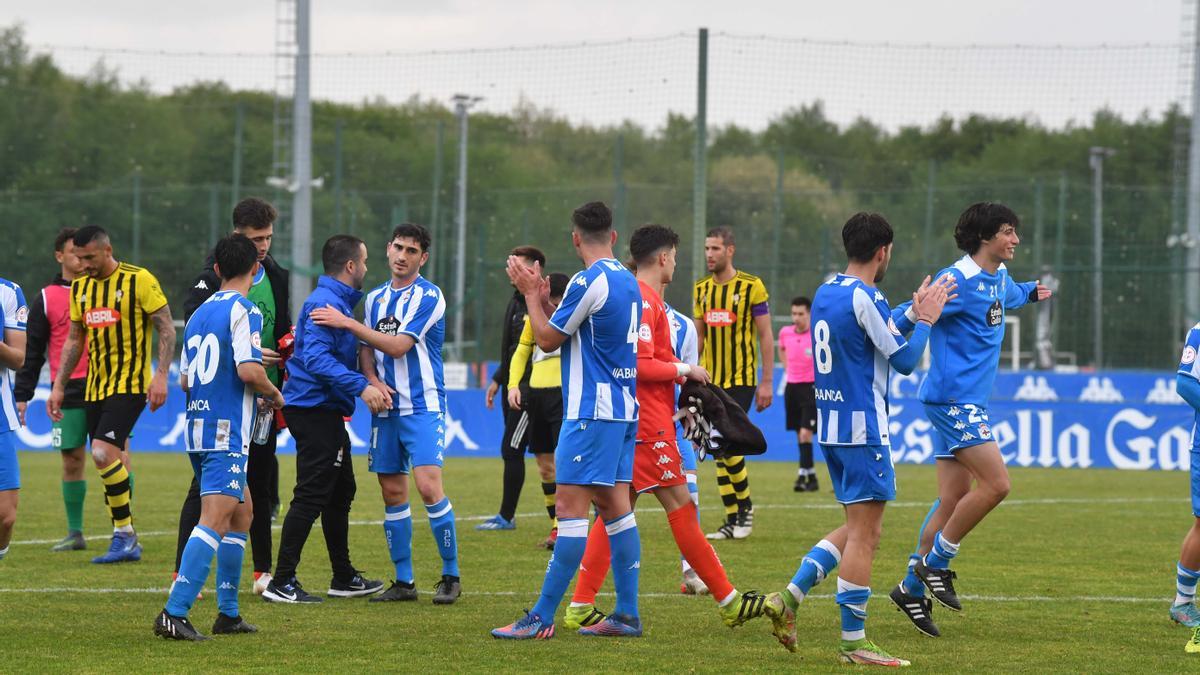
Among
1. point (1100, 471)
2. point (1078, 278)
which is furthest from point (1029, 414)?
point (1078, 278)

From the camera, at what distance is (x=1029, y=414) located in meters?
20.6

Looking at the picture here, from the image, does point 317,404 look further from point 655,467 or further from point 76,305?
point 76,305

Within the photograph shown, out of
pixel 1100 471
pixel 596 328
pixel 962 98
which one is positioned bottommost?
pixel 1100 471

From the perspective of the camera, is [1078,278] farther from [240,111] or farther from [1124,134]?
[240,111]

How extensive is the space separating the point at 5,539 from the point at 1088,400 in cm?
1725

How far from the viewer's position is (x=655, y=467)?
739cm

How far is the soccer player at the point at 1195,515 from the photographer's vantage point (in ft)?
24.6

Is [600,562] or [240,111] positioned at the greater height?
[240,111]

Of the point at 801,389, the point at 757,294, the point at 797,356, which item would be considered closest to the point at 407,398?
the point at 757,294

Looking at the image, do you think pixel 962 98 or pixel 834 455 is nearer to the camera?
pixel 834 455

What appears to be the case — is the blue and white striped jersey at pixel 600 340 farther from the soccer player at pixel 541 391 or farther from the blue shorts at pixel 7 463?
the soccer player at pixel 541 391

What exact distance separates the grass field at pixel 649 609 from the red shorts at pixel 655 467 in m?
0.74

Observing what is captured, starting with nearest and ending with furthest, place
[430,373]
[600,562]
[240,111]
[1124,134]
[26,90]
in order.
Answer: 1. [600,562]
2. [430,373]
3. [1124,134]
4. [240,111]
5. [26,90]

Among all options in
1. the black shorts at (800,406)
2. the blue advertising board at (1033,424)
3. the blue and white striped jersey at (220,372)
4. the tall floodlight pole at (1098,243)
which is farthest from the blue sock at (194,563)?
the tall floodlight pole at (1098,243)
